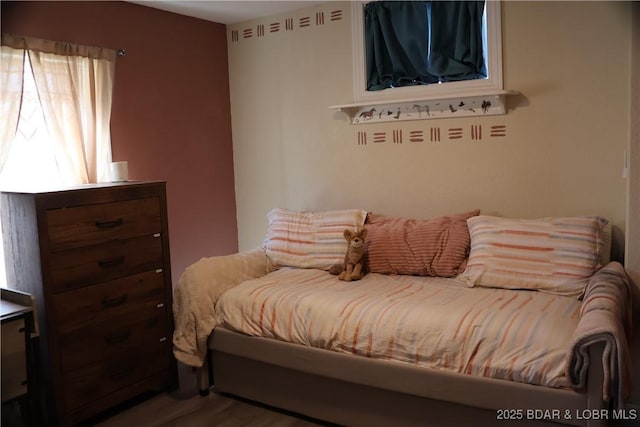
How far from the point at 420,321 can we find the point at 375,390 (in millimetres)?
397

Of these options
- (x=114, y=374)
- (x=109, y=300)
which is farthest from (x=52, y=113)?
(x=114, y=374)

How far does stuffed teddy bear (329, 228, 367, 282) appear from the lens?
305cm

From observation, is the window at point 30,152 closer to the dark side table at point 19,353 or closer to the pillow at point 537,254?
the dark side table at point 19,353

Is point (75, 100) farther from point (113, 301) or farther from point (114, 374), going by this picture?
point (114, 374)

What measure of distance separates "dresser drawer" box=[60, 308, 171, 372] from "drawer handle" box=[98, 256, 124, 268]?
0.28 meters

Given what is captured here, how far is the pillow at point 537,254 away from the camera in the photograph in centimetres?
260

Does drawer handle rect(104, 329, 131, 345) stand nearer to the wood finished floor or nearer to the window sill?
the wood finished floor

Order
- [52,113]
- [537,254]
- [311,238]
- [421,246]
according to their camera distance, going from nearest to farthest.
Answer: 1. [537,254]
2. [52,113]
3. [421,246]
4. [311,238]

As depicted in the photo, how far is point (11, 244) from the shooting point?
2652 millimetres

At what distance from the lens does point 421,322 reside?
7.75 ft

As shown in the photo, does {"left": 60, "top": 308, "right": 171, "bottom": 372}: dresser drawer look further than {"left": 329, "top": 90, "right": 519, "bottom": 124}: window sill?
No

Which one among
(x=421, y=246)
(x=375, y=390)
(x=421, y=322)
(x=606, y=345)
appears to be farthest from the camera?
(x=421, y=246)

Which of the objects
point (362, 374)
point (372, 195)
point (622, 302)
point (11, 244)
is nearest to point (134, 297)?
point (11, 244)

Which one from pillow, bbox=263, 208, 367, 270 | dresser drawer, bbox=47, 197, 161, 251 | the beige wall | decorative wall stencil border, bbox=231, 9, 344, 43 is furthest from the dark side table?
decorative wall stencil border, bbox=231, 9, 344, 43
